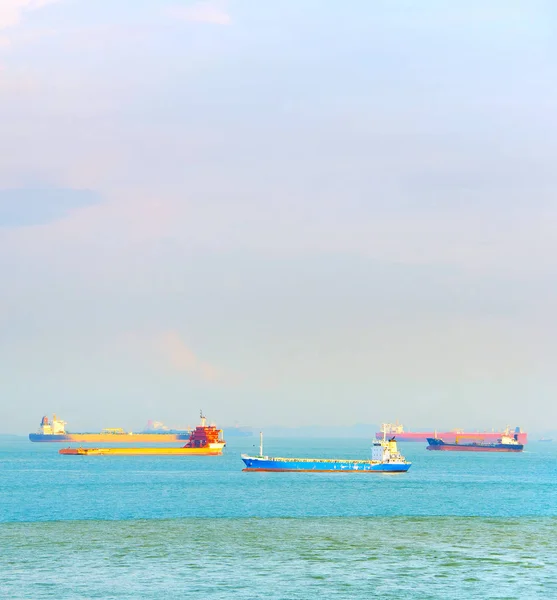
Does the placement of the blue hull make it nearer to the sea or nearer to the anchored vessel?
the anchored vessel

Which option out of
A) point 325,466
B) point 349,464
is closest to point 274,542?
point 349,464

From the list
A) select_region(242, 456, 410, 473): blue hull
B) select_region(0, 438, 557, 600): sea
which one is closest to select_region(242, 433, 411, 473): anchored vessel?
select_region(242, 456, 410, 473): blue hull

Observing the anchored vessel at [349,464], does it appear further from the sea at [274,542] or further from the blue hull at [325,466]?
the sea at [274,542]

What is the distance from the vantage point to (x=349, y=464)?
154 m

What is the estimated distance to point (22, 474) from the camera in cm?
15375

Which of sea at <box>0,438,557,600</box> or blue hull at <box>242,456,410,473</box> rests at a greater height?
blue hull at <box>242,456,410,473</box>

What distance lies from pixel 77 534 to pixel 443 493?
5952 centimetres

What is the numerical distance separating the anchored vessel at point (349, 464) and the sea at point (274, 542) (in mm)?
28619

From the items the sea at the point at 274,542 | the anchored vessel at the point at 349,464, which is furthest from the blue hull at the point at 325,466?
the sea at the point at 274,542

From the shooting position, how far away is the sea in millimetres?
47281

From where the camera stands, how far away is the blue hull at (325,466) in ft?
502

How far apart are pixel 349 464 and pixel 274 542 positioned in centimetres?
9131

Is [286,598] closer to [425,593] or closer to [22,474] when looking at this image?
[425,593]

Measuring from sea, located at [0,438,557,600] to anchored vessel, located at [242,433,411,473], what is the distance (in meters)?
28.6
